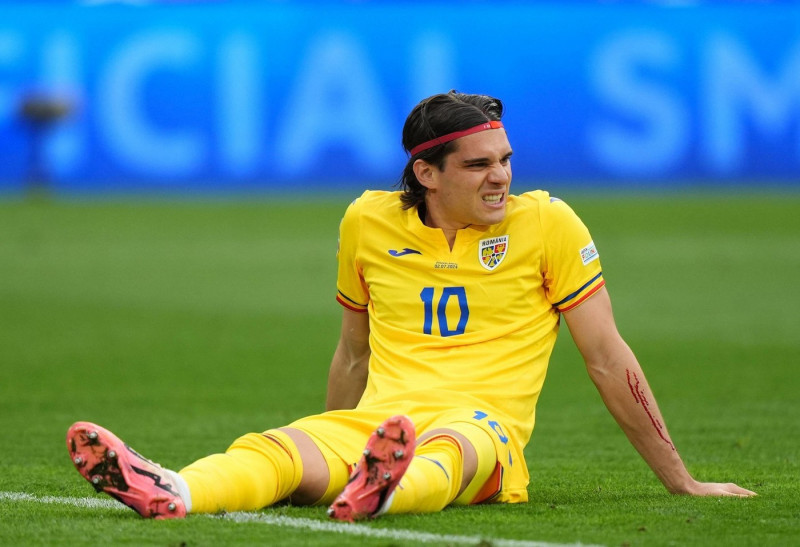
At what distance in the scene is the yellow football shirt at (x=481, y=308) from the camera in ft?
16.1

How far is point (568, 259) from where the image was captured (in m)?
4.95

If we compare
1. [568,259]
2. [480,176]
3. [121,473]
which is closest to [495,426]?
[568,259]

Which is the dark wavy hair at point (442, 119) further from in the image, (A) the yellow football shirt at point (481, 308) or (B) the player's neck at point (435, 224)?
(A) the yellow football shirt at point (481, 308)

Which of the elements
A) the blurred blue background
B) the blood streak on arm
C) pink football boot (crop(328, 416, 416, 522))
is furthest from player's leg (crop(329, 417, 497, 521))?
the blurred blue background

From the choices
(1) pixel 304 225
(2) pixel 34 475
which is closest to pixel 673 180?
(1) pixel 304 225

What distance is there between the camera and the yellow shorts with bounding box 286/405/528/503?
4684 millimetres

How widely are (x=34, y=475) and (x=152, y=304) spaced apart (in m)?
7.93

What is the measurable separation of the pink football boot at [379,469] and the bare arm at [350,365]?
3.95ft

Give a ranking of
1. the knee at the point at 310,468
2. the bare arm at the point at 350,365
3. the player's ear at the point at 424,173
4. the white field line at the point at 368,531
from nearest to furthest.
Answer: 1. the white field line at the point at 368,531
2. the knee at the point at 310,468
3. the player's ear at the point at 424,173
4. the bare arm at the point at 350,365

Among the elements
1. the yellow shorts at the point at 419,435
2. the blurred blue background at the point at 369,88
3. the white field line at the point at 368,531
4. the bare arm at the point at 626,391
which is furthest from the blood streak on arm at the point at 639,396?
the blurred blue background at the point at 369,88

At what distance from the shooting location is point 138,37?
2364cm

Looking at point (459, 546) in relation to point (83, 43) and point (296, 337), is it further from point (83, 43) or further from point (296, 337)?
point (83, 43)

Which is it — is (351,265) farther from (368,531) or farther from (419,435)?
(368,531)

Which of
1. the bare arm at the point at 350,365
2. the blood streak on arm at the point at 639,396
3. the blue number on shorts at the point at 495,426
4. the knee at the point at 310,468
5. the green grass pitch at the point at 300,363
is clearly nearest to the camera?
the green grass pitch at the point at 300,363
